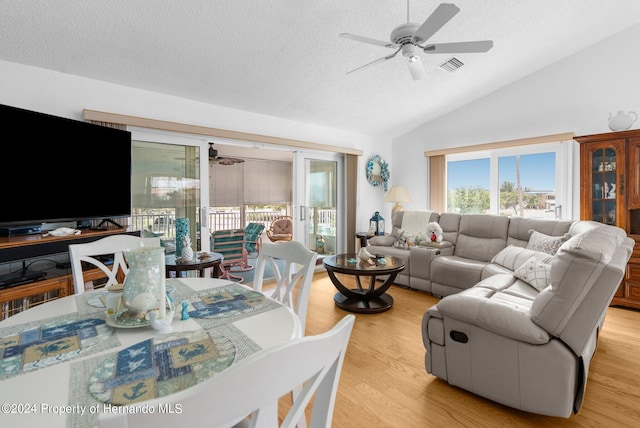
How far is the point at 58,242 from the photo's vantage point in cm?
228

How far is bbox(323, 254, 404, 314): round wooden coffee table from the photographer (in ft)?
10.3

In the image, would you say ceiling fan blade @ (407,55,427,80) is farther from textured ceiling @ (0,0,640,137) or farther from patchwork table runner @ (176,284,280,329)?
patchwork table runner @ (176,284,280,329)

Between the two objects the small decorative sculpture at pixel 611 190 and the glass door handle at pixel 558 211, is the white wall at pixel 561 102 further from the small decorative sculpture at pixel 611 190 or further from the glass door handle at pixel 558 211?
the small decorative sculpture at pixel 611 190

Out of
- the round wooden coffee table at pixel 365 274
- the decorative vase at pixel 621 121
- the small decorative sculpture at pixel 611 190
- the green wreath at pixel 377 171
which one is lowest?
the round wooden coffee table at pixel 365 274

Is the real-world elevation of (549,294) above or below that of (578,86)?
below

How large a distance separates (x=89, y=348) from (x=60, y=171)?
2.15m

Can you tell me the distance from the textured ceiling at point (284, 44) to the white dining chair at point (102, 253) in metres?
1.62

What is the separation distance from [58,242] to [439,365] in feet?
9.24

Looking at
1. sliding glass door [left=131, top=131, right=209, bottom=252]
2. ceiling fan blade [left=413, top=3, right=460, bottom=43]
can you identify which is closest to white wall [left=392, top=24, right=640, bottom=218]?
ceiling fan blade [left=413, top=3, right=460, bottom=43]

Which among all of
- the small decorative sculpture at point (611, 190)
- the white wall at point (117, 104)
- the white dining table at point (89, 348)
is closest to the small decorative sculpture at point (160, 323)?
the white dining table at point (89, 348)

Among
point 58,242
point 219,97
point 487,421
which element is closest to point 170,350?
point 487,421

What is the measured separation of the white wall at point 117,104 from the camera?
250 centimetres

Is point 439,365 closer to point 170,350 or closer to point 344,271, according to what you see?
point 344,271

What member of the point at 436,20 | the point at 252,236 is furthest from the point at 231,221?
the point at 436,20
